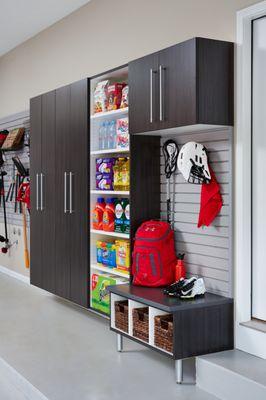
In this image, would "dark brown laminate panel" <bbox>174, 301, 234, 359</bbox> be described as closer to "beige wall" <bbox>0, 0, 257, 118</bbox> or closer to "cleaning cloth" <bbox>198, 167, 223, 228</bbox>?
"cleaning cloth" <bbox>198, 167, 223, 228</bbox>

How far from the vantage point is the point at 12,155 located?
700 centimetres

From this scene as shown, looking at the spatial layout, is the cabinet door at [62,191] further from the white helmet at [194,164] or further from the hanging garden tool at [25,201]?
the white helmet at [194,164]

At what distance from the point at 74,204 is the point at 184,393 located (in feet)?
7.16

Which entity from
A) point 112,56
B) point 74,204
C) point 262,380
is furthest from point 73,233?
point 262,380

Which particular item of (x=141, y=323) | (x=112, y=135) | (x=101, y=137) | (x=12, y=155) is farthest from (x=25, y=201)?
(x=141, y=323)

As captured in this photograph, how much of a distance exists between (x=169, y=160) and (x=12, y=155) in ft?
11.6

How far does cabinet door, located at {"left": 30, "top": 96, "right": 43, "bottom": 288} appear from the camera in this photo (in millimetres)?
5438

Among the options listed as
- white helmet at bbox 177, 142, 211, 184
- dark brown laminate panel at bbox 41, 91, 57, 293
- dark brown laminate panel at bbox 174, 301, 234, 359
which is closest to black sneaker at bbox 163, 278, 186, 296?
dark brown laminate panel at bbox 174, 301, 234, 359

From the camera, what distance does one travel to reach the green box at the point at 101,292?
4395 millimetres

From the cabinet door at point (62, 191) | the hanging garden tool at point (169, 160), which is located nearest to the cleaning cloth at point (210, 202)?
the hanging garden tool at point (169, 160)

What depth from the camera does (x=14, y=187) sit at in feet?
22.8

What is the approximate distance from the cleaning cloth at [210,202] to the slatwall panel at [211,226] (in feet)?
0.12

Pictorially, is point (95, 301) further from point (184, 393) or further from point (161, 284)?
point (184, 393)

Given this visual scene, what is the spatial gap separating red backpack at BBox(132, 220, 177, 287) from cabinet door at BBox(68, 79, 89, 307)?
890 millimetres
